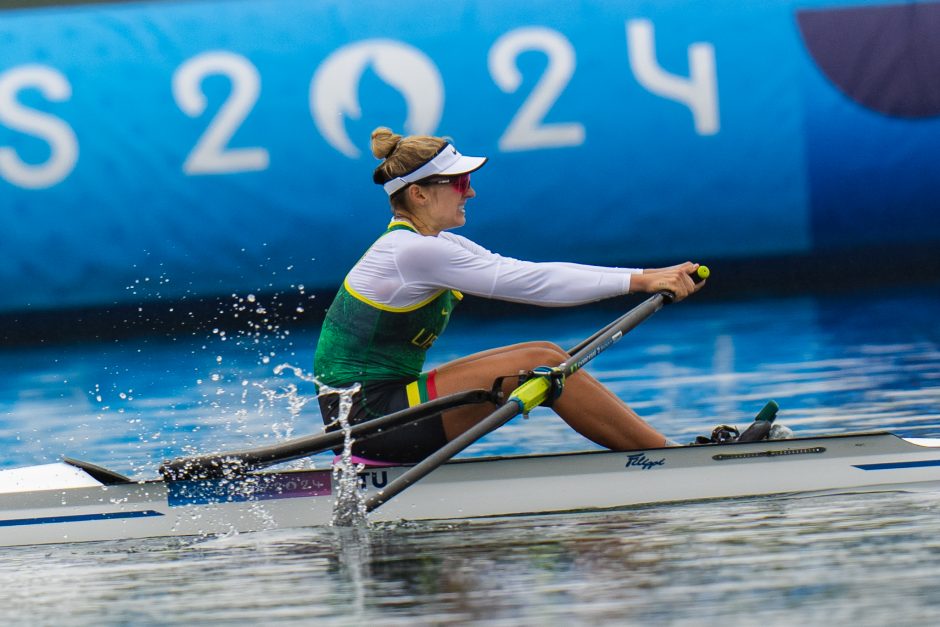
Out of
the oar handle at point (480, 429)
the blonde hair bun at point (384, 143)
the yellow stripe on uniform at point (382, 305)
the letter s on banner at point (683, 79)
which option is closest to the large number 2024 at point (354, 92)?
the letter s on banner at point (683, 79)

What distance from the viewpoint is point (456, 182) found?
549cm

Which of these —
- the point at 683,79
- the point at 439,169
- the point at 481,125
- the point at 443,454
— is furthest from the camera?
the point at 481,125

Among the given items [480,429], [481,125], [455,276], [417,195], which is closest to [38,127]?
[481,125]

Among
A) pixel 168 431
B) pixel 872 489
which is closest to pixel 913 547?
pixel 872 489

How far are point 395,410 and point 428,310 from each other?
365 millimetres

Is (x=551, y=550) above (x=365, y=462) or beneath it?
beneath

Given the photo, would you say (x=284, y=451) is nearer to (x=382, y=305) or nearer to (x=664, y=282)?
(x=382, y=305)

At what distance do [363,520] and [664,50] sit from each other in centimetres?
841

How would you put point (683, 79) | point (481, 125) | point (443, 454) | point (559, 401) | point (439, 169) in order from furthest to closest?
point (481, 125) → point (683, 79) → point (439, 169) → point (559, 401) → point (443, 454)

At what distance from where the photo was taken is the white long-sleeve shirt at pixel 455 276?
5312 millimetres

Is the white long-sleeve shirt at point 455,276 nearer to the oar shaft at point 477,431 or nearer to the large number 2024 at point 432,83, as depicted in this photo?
the oar shaft at point 477,431

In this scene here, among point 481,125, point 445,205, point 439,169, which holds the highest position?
point 481,125

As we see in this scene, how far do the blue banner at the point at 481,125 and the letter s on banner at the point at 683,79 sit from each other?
2 centimetres

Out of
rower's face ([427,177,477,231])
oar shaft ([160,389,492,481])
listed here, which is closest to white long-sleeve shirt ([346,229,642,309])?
rower's face ([427,177,477,231])
